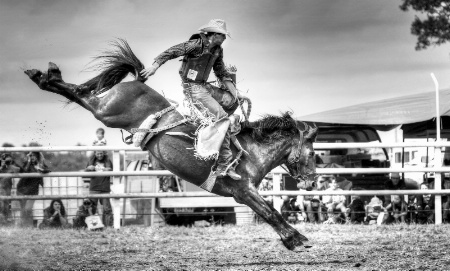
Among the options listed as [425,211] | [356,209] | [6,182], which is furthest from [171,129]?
[425,211]

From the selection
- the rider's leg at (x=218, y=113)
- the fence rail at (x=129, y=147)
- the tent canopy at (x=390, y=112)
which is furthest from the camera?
the tent canopy at (x=390, y=112)

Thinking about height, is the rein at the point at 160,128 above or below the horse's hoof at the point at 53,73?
below

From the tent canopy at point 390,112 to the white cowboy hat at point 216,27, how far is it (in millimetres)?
5626

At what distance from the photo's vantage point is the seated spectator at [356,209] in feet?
40.0

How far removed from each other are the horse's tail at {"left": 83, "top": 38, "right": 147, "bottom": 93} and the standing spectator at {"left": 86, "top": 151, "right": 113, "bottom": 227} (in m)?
3.78

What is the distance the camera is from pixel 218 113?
801 centimetres

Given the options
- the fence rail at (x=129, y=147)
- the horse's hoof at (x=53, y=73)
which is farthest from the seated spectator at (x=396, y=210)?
the horse's hoof at (x=53, y=73)

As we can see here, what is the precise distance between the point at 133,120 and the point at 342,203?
5.27m

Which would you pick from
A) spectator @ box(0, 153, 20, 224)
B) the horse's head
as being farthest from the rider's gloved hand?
spectator @ box(0, 153, 20, 224)

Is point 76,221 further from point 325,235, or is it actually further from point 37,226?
point 325,235

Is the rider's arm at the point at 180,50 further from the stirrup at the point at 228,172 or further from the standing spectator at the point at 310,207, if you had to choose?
the standing spectator at the point at 310,207

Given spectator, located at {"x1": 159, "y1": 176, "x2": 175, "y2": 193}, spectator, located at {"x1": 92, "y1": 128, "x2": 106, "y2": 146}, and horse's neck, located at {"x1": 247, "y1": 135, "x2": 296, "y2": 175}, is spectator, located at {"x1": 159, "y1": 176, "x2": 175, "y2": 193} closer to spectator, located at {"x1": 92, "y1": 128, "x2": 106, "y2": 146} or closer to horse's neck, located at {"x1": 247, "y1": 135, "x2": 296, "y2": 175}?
spectator, located at {"x1": 92, "y1": 128, "x2": 106, "y2": 146}

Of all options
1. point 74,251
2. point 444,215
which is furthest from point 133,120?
point 444,215

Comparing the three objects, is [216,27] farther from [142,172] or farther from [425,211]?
[425,211]
